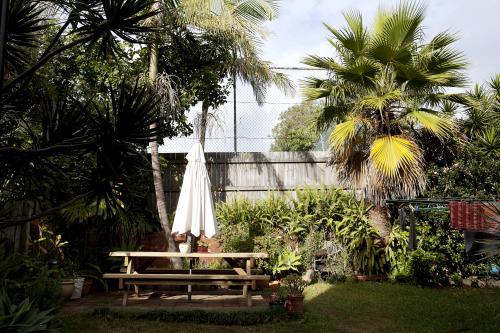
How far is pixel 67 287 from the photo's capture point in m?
6.84

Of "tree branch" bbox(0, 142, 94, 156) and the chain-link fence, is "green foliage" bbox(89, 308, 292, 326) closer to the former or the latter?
"tree branch" bbox(0, 142, 94, 156)

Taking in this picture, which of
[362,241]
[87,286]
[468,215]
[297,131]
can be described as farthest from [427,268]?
[297,131]

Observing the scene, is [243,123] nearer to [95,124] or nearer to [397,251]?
[397,251]

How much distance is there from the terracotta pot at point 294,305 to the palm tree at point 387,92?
310 cm

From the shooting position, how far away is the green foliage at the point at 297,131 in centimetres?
1040

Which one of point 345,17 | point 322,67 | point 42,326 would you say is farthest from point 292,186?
point 42,326

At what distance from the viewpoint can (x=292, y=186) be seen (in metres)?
10.2

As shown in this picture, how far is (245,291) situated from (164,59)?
5.52 meters

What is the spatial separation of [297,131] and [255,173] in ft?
25.1

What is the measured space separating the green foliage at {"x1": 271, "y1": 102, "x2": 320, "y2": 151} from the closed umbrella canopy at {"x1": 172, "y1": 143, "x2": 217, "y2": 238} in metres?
3.03

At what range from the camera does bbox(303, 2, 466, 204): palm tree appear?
26.1ft

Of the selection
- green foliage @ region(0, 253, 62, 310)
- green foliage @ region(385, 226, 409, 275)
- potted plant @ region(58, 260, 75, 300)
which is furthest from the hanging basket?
potted plant @ region(58, 260, 75, 300)

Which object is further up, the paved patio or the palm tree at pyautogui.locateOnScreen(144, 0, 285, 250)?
the palm tree at pyautogui.locateOnScreen(144, 0, 285, 250)

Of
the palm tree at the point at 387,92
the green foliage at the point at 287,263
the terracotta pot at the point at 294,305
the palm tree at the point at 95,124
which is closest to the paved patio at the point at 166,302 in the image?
the terracotta pot at the point at 294,305
